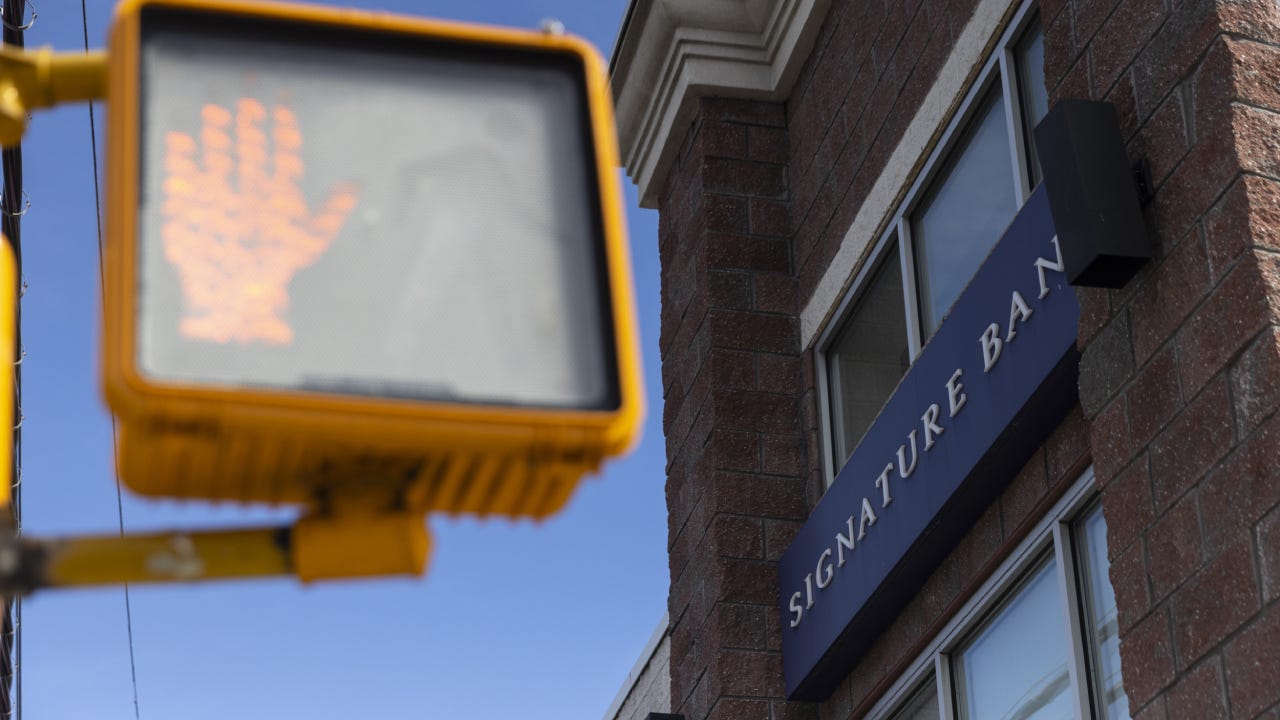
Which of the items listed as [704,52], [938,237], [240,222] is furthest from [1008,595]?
[240,222]

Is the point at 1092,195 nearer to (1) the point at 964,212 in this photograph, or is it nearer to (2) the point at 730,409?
(1) the point at 964,212

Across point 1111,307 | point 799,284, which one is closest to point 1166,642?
point 1111,307

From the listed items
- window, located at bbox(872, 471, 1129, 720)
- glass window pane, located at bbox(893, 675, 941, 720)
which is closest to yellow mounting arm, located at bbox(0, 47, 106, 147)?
window, located at bbox(872, 471, 1129, 720)

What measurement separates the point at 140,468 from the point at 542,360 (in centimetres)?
→ 48

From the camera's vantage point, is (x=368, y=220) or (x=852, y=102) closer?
(x=368, y=220)

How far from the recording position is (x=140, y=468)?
2.03 meters

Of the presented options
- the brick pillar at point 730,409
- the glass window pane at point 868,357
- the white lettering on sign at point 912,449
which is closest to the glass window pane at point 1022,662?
the white lettering on sign at point 912,449

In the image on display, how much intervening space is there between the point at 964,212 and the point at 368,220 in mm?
7386

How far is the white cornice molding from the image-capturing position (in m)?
11.8

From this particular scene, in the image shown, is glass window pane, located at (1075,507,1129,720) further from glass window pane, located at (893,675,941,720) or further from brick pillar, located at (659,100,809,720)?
brick pillar, located at (659,100,809,720)

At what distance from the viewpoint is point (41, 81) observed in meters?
2.49

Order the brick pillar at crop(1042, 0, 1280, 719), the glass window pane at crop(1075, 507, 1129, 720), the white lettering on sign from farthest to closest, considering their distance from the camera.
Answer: the white lettering on sign, the glass window pane at crop(1075, 507, 1129, 720), the brick pillar at crop(1042, 0, 1280, 719)

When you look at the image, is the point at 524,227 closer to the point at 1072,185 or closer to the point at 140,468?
the point at 140,468

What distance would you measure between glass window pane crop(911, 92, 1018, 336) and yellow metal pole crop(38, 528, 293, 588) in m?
6.91
